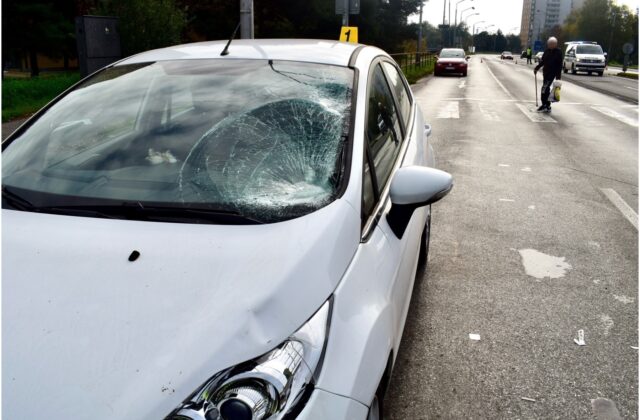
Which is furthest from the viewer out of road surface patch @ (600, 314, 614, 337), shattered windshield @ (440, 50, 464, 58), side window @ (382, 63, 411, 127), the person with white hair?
shattered windshield @ (440, 50, 464, 58)

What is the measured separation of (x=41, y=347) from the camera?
56.6 inches

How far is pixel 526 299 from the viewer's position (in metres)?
3.70

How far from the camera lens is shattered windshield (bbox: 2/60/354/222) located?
2129 mm

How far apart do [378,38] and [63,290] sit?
1723 inches

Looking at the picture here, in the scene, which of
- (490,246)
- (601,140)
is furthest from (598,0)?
(490,246)

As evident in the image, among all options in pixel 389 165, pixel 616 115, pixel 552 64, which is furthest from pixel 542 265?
pixel 616 115

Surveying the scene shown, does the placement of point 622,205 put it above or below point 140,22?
below

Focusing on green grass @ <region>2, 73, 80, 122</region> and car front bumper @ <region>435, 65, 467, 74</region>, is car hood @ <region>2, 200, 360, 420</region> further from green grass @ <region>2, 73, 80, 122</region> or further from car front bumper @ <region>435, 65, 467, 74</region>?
car front bumper @ <region>435, 65, 467, 74</region>

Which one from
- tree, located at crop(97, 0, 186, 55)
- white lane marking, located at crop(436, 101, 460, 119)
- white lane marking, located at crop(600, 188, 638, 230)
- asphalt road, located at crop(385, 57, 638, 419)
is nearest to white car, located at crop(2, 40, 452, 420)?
asphalt road, located at crop(385, 57, 638, 419)

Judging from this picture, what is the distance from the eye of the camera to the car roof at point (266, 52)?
2875 mm

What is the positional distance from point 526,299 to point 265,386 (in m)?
2.69

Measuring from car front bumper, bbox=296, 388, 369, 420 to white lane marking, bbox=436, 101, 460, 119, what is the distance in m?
12.6

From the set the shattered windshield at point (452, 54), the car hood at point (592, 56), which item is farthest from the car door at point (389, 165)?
the car hood at point (592, 56)

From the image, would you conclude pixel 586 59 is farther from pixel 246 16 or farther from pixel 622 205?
pixel 622 205
